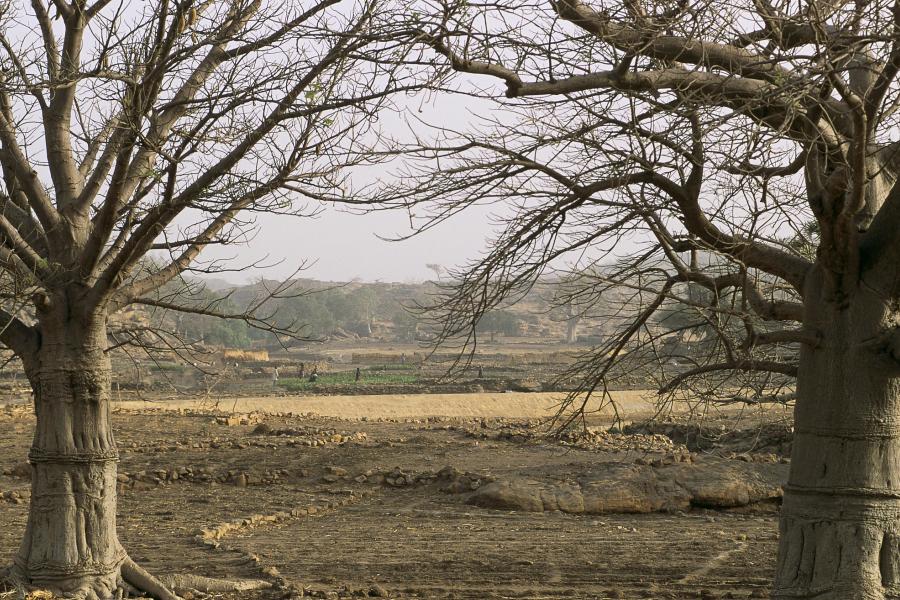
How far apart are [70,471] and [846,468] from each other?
4.33 m

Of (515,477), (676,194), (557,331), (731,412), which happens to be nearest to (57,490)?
(676,194)

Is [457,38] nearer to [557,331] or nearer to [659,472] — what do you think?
[659,472]

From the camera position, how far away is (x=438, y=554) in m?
8.37

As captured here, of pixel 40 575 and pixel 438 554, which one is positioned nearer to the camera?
pixel 40 575

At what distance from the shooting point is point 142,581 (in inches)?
240

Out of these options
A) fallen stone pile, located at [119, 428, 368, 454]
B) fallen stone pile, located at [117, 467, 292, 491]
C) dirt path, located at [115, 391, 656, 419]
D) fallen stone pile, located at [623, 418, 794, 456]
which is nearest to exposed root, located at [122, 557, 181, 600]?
fallen stone pile, located at [117, 467, 292, 491]

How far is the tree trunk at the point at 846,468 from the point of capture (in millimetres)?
4680

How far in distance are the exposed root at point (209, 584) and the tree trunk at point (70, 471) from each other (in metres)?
0.67

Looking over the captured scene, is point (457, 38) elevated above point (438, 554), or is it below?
above

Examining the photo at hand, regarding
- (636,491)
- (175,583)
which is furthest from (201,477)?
(175,583)

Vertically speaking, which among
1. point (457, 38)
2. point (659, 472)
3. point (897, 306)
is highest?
point (457, 38)

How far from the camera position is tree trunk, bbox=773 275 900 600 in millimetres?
4680

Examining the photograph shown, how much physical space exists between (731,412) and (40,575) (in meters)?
25.3

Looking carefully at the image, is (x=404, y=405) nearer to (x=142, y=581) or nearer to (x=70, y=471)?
(x=142, y=581)
